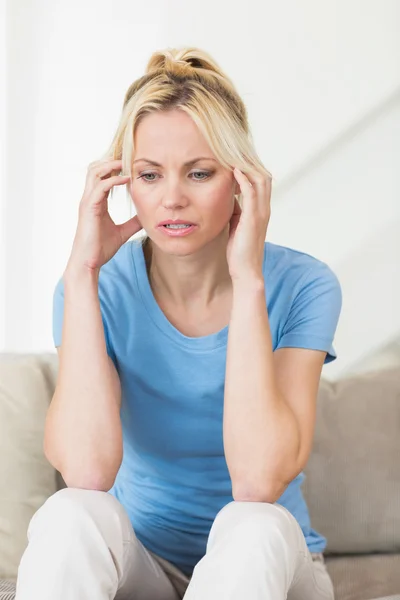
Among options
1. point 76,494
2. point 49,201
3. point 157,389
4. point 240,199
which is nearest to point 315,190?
point 49,201

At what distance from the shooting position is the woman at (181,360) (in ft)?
4.46

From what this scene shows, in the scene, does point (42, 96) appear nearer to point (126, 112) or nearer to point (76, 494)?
point (126, 112)

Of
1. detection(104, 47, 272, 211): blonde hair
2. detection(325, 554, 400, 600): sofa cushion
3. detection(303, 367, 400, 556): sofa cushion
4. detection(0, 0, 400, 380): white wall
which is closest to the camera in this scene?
detection(104, 47, 272, 211): blonde hair

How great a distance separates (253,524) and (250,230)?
487mm

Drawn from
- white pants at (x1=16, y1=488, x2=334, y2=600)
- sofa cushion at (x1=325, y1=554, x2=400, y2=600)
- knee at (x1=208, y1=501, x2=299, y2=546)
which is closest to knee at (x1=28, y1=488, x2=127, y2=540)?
white pants at (x1=16, y1=488, x2=334, y2=600)

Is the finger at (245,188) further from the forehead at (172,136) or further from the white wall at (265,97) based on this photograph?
the white wall at (265,97)

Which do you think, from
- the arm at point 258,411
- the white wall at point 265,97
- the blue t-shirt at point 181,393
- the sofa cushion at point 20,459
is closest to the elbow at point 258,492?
the arm at point 258,411

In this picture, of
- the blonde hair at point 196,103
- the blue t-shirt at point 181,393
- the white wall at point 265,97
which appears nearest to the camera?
the blonde hair at point 196,103

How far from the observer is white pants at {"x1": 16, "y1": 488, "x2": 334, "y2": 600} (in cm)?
121

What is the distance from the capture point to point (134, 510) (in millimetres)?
1639

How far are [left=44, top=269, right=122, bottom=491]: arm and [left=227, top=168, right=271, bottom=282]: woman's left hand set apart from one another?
24cm

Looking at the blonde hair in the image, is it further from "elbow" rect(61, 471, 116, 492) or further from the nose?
"elbow" rect(61, 471, 116, 492)

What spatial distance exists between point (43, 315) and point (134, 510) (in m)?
1.24

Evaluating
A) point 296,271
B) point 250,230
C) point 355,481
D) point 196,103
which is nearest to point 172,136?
point 196,103
